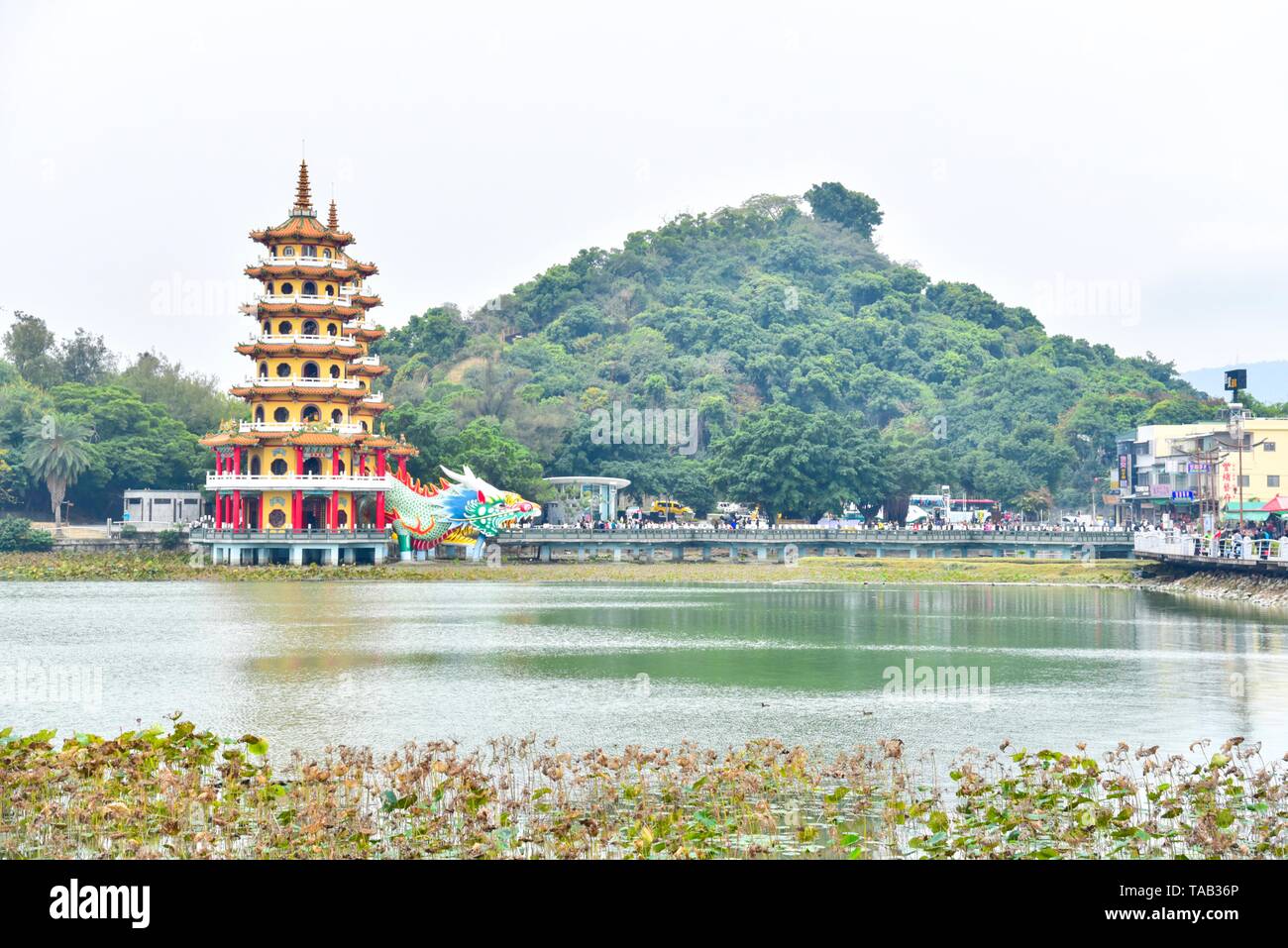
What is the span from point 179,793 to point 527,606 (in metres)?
39.4

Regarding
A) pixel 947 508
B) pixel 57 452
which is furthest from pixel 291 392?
pixel 947 508

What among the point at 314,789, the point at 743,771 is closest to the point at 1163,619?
the point at 743,771

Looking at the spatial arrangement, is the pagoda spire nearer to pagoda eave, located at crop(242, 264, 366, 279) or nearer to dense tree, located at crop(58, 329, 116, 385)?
pagoda eave, located at crop(242, 264, 366, 279)

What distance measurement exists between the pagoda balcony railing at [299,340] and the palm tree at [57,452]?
43.0 ft

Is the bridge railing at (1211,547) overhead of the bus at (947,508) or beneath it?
beneath

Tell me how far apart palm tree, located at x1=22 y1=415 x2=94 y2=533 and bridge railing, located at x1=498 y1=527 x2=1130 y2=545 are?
82.2 ft

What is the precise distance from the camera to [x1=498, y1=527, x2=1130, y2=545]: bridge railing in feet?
266

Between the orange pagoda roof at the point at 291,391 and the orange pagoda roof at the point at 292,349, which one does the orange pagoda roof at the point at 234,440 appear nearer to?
the orange pagoda roof at the point at 291,391

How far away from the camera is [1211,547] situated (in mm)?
65000

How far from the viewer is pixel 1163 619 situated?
51.7 m

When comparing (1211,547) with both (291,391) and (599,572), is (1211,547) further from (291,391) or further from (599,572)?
(291,391)

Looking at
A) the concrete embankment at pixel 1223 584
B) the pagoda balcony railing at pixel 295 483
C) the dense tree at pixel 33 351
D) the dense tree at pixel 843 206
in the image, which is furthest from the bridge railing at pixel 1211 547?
the dense tree at pixel 843 206

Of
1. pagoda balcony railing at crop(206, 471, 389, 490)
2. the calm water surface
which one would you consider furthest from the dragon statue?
the calm water surface

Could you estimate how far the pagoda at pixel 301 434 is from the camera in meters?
78.3
